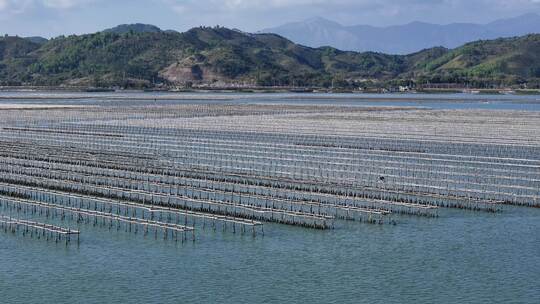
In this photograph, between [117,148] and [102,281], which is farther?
[117,148]

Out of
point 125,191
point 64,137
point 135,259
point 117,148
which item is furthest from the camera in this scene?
point 64,137

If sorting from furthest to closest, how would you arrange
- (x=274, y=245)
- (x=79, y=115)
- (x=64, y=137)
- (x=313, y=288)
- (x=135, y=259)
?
(x=79, y=115) → (x=64, y=137) → (x=274, y=245) → (x=135, y=259) → (x=313, y=288)

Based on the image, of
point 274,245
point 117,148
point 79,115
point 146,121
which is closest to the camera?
point 274,245

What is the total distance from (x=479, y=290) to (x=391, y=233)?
759cm

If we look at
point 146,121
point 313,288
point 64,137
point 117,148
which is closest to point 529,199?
point 313,288

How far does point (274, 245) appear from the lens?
32062 mm

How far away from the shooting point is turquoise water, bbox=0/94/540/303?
2631 centimetres

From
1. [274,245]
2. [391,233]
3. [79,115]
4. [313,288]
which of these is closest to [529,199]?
[391,233]

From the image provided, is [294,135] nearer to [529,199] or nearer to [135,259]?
[529,199]

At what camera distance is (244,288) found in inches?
1061

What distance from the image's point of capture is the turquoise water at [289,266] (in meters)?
26.3

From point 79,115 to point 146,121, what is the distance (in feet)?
41.4

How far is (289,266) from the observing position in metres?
29.4

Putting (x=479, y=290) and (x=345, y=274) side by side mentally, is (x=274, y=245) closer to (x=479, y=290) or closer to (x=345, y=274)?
(x=345, y=274)
